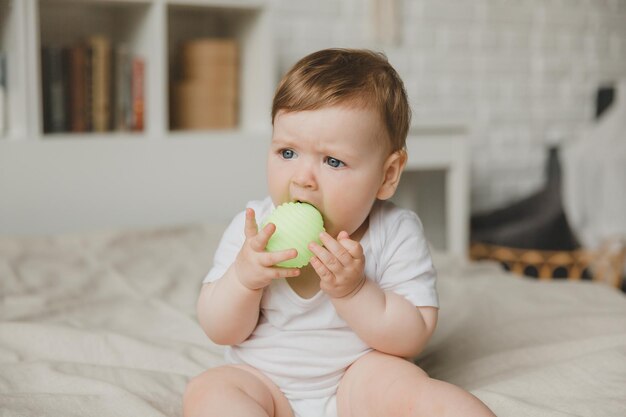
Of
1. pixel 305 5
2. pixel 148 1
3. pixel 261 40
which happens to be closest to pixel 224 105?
pixel 261 40

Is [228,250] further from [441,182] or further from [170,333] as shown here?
[441,182]

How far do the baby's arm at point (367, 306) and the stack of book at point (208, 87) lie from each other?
142 centimetres

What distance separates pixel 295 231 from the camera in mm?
873

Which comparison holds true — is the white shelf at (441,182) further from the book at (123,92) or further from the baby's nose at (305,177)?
the baby's nose at (305,177)

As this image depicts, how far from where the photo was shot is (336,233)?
0.97 meters

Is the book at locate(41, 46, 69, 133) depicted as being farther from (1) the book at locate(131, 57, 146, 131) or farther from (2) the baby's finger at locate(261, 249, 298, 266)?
(2) the baby's finger at locate(261, 249, 298, 266)

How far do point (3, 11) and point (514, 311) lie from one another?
147 centimetres

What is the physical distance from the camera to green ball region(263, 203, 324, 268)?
876 mm

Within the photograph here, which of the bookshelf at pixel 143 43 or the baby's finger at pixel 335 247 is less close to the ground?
the bookshelf at pixel 143 43

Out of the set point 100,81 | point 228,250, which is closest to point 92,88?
point 100,81

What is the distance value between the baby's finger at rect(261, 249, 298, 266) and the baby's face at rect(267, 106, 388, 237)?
0.29ft

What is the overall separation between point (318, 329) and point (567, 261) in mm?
1747

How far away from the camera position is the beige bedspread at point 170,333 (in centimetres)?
102

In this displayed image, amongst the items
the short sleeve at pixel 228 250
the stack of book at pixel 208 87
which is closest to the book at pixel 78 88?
the stack of book at pixel 208 87
